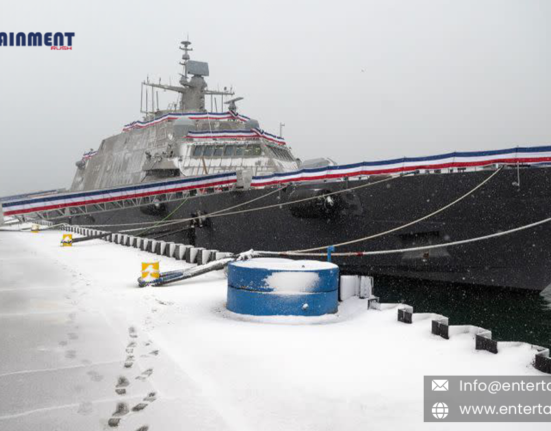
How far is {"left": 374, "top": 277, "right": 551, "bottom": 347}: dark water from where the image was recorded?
9.79 m

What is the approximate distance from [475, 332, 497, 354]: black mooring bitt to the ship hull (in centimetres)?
760

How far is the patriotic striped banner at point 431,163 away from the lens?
36.9 feet

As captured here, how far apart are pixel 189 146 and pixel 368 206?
11.9 m

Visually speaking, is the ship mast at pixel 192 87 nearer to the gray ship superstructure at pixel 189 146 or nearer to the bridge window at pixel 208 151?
the gray ship superstructure at pixel 189 146

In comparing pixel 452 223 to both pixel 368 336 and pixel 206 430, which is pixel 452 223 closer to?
pixel 368 336

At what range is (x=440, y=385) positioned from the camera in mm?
4016

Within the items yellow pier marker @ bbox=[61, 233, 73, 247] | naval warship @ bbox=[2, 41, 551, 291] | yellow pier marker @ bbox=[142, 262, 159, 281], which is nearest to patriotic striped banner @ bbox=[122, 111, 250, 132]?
naval warship @ bbox=[2, 41, 551, 291]

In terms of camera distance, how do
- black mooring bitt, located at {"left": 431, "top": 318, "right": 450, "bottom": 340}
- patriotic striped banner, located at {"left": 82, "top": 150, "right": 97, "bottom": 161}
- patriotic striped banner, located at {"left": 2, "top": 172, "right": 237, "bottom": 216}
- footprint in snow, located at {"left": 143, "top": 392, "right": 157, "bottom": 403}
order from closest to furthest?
footprint in snow, located at {"left": 143, "top": 392, "right": 157, "bottom": 403}
black mooring bitt, located at {"left": 431, "top": 318, "right": 450, "bottom": 340}
patriotic striped banner, located at {"left": 2, "top": 172, "right": 237, "bottom": 216}
patriotic striped banner, located at {"left": 82, "top": 150, "right": 97, "bottom": 161}

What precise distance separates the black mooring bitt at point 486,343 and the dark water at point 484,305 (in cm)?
471

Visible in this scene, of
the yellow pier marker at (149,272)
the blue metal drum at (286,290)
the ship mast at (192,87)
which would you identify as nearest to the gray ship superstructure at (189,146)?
the ship mast at (192,87)

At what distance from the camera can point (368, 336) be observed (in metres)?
5.61

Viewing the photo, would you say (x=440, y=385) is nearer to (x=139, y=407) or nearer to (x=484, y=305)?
(x=139, y=407)

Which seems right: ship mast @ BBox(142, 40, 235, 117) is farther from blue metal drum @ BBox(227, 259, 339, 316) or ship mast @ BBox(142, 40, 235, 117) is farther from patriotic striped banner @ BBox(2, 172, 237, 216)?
blue metal drum @ BBox(227, 259, 339, 316)

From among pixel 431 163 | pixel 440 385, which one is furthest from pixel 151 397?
pixel 431 163
